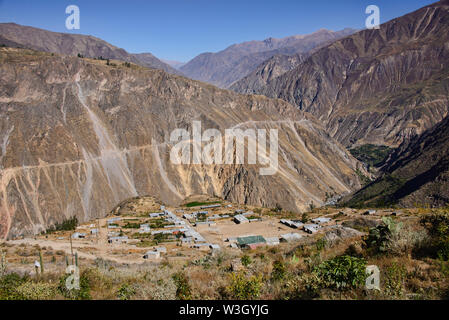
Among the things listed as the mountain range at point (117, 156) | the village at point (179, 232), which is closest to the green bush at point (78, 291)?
the village at point (179, 232)

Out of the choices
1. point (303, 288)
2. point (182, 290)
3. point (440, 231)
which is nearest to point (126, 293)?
point (182, 290)

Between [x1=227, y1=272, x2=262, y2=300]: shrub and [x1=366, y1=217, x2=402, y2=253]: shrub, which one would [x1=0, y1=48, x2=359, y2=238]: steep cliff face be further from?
[x1=366, y1=217, x2=402, y2=253]: shrub

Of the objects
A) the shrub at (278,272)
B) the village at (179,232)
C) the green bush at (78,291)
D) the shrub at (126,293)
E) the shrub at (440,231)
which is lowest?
the village at (179,232)

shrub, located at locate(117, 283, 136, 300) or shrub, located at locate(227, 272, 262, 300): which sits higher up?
shrub, located at locate(227, 272, 262, 300)

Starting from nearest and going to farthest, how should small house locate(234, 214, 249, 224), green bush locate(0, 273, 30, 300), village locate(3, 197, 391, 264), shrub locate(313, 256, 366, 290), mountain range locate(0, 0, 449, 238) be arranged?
shrub locate(313, 256, 366, 290), green bush locate(0, 273, 30, 300), village locate(3, 197, 391, 264), small house locate(234, 214, 249, 224), mountain range locate(0, 0, 449, 238)

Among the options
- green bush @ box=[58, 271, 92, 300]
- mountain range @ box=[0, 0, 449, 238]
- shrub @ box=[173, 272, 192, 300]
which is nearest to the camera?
shrub @ box=[173, 272, 192, 300]

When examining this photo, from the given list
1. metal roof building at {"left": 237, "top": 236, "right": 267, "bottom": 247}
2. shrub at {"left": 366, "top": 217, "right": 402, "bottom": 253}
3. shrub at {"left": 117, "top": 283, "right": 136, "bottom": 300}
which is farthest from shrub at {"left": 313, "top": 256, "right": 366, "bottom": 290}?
metal roof building at {"left": 237, "top": 236, "right": 267, "bottom": 247}

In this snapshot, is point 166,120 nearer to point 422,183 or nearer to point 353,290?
point 422,183

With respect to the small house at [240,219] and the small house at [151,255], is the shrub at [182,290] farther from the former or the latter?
the small house at [240,219]
